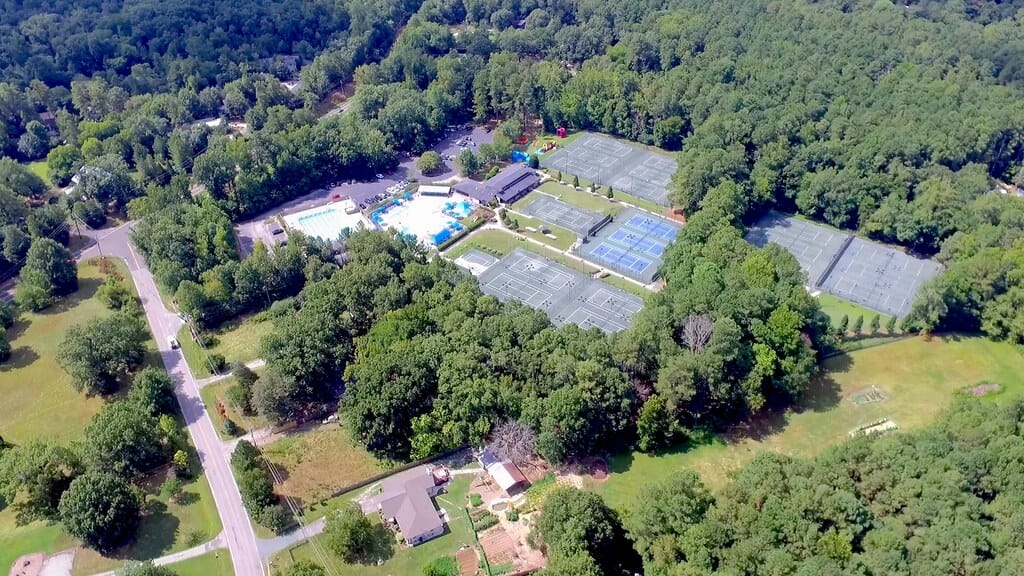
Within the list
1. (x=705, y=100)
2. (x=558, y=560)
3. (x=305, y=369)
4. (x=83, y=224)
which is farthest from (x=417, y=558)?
(x=705, y=100)

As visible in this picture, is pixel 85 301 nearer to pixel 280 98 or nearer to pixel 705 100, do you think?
pixel 280 98

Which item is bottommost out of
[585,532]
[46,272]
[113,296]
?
[113,296]

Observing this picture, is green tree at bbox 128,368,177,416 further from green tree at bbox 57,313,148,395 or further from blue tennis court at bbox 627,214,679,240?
blue tennis court at bbox 627,214,679,240

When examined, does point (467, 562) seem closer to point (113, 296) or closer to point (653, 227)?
point (653, 227)

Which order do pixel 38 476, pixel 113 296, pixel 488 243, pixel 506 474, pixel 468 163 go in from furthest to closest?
pixel 468 163, pixel 488 243, pixel 113 296, pixel 506 474, pixel 38 476

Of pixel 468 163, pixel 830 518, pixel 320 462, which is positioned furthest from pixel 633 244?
pixel 320 462

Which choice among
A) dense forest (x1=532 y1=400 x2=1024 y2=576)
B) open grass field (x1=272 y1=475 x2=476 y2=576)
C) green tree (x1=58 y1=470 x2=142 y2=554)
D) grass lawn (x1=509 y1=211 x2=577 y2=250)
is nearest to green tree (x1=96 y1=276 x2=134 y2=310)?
green tree (x1=58 y1=470 x2=142 y2=554)

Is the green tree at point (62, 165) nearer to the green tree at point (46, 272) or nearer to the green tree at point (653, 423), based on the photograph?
the green tree at point (46, 272)
